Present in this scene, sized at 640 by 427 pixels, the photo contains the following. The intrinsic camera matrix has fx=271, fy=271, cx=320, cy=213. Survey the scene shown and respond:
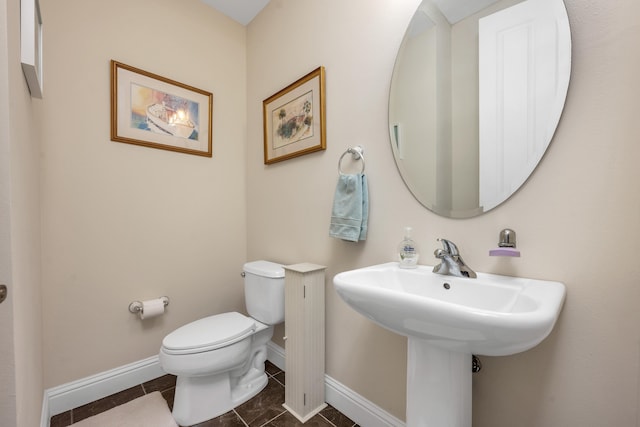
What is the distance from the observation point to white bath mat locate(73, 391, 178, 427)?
4.29 ft

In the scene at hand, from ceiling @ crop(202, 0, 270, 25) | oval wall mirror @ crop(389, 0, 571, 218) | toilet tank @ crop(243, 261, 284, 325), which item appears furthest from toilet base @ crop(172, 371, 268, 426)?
ceiling @ crop(202, 0, 270, 25)

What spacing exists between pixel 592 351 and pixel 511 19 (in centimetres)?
103

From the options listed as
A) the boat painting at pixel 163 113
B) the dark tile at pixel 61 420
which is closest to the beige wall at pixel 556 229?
the boat painting at pixel 163 113

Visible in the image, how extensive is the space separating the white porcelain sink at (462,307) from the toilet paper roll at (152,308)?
1.31 m

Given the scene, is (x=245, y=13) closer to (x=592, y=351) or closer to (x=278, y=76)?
(x=278, y=76)

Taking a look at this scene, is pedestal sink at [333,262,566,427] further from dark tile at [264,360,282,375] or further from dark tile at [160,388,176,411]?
dark tile at [160,388,176,411]

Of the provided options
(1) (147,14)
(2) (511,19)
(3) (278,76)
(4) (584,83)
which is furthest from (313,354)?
(1) (147,14)

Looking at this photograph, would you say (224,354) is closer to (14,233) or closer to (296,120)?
(14,233)

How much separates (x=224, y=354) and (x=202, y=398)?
0.86 ft

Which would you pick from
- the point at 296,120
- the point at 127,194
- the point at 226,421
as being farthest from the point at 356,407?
the point at 127,194

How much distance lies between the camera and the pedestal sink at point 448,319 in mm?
566

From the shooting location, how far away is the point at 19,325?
30.4 inches

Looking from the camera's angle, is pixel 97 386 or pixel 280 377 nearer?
pixel 97 386

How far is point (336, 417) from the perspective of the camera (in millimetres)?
1353
